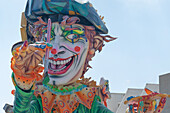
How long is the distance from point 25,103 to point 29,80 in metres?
0.23

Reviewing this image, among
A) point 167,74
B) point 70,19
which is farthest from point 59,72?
point 167,74

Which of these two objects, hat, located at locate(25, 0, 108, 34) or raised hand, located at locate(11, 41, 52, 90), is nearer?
raised hand, located at locate(11, 41, 52, 90)

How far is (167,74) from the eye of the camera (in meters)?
13.9

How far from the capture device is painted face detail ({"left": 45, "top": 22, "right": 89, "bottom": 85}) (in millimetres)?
3992

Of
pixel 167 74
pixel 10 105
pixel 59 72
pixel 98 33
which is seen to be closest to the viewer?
pixel 10 105

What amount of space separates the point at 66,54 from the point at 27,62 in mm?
1150

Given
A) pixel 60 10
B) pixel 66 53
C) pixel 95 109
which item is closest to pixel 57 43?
pixel 66 53

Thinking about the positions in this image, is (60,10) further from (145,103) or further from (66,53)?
(145,103)

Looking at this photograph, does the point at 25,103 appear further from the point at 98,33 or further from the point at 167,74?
the point at 167,74

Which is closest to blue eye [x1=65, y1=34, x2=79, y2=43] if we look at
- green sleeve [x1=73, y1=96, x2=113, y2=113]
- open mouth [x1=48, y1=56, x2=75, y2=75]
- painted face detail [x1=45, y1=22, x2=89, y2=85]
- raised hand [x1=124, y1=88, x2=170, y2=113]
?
painted face detail [x1=45, y1=22, x2=89, y2=85]

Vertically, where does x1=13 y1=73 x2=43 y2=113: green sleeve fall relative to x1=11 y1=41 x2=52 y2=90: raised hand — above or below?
below

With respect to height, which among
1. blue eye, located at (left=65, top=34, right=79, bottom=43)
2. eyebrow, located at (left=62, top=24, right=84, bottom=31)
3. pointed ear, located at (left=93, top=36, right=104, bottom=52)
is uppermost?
eyebrow, located at (left=62, top=24, right=84, bottom=31)

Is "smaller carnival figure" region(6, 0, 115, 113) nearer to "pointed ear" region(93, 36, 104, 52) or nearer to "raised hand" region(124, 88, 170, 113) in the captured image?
"pointed ear" region(93, 36, 104, 52)

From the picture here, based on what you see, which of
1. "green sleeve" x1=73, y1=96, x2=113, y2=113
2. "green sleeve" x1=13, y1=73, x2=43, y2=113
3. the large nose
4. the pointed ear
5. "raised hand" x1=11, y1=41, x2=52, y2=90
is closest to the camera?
"raised hand" x1=11, y1=41, x2=52, y2=90
